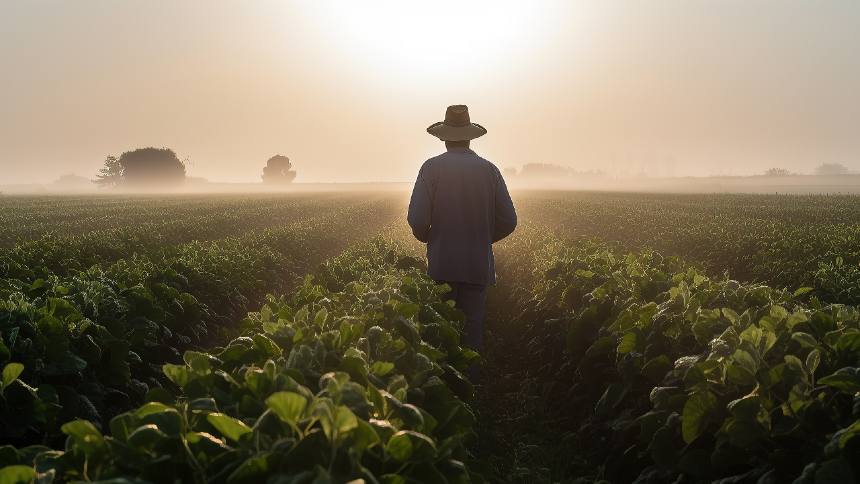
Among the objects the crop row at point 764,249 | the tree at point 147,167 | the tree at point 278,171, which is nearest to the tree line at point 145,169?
the tree at point 147,167

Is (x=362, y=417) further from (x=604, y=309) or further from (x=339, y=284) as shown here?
(x=339, y=284)

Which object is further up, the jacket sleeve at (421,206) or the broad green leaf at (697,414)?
the jacket sleeve at (421,206)

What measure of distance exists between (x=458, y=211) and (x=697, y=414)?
359cm

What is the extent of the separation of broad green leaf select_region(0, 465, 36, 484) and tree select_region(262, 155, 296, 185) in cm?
17644

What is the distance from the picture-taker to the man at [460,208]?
239 inches

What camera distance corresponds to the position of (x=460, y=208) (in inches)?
241

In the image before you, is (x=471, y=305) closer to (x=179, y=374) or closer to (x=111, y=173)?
(x=179, y=374)

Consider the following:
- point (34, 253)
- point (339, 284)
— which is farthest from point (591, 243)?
point (34, 253)

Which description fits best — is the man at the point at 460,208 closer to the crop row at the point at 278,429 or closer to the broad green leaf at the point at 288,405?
the crop row at the point at 278,429

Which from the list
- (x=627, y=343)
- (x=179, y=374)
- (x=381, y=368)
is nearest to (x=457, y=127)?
(x=627, y=343)

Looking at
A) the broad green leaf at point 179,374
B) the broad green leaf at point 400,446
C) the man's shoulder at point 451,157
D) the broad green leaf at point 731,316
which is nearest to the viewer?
the broad green leaf at point 400,446

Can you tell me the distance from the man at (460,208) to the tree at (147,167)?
143681 millimetres

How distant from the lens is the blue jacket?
6062 mm

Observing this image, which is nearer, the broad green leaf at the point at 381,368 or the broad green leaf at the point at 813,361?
the broad green leaf at the point at 381,368
